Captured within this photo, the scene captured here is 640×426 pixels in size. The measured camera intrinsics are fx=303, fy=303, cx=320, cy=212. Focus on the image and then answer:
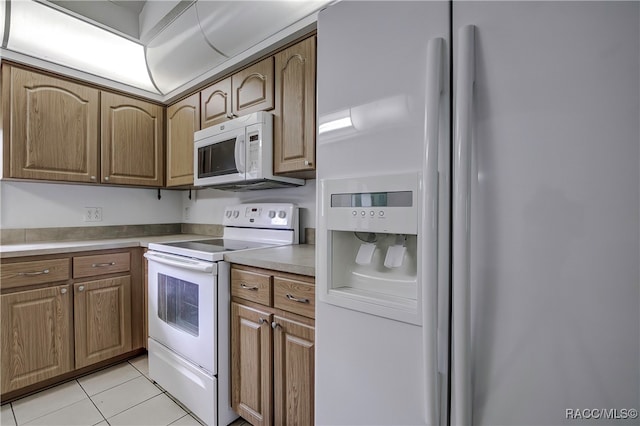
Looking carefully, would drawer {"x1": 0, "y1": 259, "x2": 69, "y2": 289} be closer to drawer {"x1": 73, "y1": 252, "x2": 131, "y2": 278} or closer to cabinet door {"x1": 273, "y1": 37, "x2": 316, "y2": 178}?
drawer {"x1": 73, "y1": 252, "x2": 131, "y2": 278}

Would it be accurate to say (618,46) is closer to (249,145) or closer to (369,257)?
(369,257)

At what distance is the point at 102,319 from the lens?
2064 mm

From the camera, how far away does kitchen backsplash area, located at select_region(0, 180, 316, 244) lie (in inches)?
82.7

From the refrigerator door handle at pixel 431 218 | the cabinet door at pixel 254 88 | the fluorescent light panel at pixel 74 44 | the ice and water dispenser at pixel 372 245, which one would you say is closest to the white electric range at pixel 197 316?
the cabinet door at pixel 254 88

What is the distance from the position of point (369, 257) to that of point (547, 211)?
479mm

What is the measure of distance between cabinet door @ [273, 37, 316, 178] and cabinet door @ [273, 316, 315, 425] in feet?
2.73

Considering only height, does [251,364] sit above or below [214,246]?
below

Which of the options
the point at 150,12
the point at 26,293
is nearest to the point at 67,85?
the point at 150,12

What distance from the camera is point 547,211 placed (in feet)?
2.15

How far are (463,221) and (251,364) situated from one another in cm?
120

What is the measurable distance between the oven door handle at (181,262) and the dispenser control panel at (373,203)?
0.81 m

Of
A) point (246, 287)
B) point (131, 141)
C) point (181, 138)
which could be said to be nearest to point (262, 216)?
point (246, 287)

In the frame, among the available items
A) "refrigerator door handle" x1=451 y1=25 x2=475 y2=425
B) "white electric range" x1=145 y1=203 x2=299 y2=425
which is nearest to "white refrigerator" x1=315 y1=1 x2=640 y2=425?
"refrigerator door handle" x1=451 y1=25 x2=475 y2=425

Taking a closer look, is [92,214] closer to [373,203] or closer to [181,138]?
[181,138]
